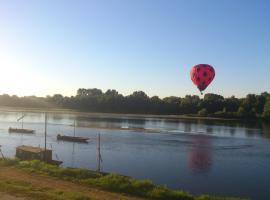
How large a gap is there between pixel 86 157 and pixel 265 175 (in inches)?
824

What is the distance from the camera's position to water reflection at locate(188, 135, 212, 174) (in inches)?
1768

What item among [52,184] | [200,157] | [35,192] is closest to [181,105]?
[200,157]

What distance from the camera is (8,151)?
50688mm

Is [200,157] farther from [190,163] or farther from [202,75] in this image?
[202,75]

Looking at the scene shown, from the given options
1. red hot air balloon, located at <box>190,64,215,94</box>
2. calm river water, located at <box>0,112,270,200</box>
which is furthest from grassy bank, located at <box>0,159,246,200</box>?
red hot air balloon, located at <box>190,64,215,94</box>

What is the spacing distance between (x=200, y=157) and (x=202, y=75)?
40.8ft

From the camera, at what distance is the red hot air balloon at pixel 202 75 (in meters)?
47.6

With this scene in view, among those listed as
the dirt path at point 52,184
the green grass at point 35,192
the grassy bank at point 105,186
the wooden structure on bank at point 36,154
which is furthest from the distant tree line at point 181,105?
the green grass at point 35,192

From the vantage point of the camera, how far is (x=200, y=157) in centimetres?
5422

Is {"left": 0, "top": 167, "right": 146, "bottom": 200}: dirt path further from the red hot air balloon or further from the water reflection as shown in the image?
the red hot air balloon

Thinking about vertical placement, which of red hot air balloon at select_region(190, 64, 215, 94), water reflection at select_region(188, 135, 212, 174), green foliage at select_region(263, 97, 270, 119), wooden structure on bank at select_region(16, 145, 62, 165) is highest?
red hot air balloon at select_region(190, 64, 215, 94)

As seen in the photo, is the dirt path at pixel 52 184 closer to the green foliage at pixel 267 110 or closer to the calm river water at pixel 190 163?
the calm river water at pixel 190 163

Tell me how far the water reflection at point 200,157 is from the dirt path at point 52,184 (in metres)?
21.8

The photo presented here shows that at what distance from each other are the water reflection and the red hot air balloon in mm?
9014
